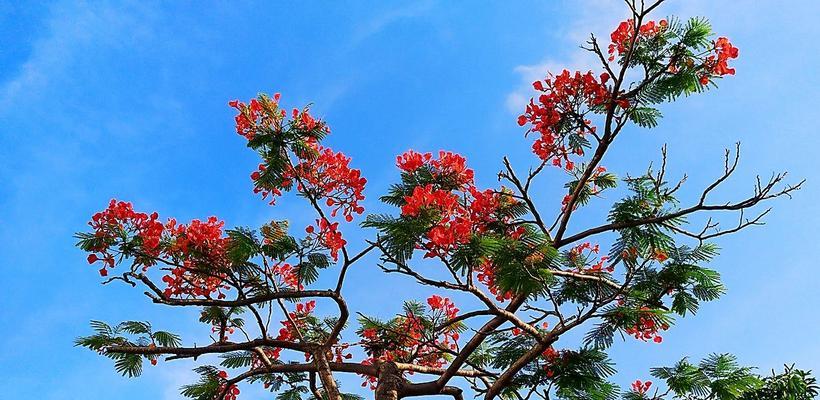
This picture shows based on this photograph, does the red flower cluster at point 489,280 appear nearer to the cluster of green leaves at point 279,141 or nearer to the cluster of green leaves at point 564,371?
the cluster of green leaves at point 564,371

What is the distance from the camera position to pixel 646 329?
5.06m

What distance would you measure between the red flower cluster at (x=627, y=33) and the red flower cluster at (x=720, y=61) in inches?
14.4

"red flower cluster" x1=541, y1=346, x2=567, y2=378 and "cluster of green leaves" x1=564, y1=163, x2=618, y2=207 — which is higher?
"cluster of green leaves" x1=564, y1=163, x2=618, y2=207

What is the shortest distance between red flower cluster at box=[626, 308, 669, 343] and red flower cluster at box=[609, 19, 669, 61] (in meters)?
1.80

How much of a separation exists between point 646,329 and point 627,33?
2.09 metres

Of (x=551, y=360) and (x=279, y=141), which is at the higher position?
(x=279, y=141)

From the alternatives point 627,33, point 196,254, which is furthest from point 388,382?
point 627,33

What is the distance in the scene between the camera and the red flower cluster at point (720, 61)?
470 cm

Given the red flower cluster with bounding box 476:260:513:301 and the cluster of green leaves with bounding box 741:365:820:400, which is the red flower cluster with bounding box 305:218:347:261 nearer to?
the red flower cluster with bounding box 476:260:513:301

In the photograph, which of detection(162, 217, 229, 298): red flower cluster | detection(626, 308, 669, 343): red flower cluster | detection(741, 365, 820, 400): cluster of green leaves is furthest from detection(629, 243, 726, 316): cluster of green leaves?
detection(162, 217, 229, 298): red flower cluster

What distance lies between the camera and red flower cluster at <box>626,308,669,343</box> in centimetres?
441

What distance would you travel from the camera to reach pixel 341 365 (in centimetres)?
604

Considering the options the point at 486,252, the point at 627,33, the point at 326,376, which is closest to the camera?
the point at 486,252

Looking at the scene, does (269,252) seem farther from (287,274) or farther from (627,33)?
(627,33)
